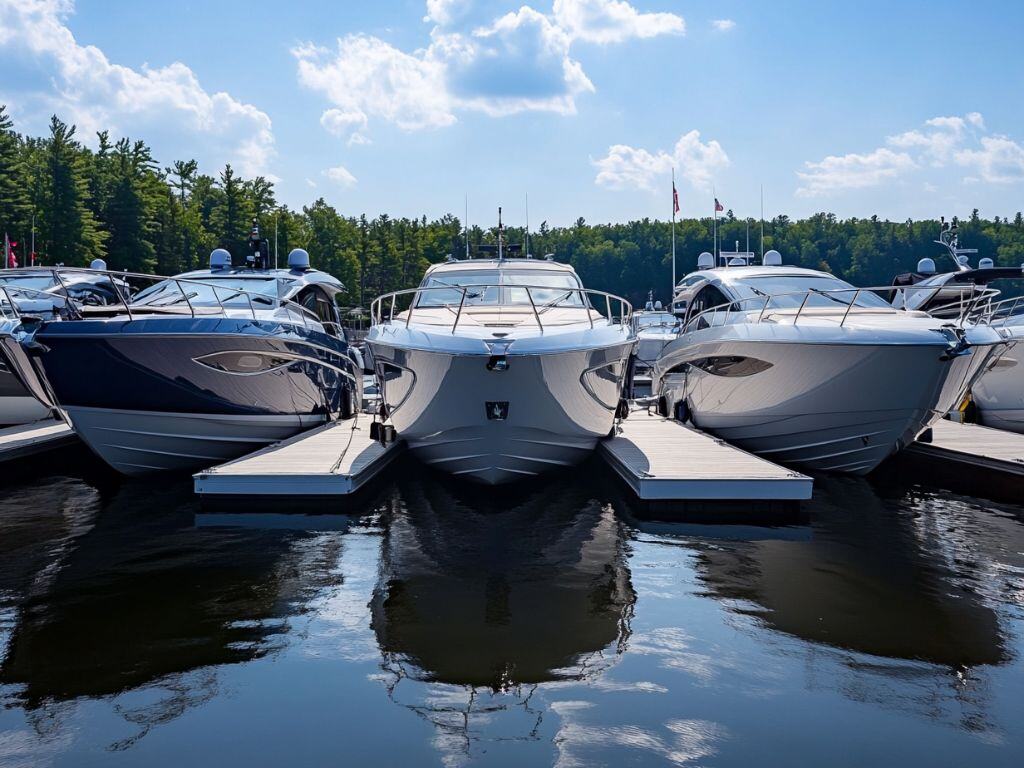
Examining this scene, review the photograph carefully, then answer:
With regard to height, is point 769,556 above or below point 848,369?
below

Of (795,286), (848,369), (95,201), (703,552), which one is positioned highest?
(95,201)

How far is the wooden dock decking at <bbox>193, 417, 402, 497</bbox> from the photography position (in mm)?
8180

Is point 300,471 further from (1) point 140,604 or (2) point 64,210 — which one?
(2) point 64,210

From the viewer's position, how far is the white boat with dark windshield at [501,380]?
7.75 m

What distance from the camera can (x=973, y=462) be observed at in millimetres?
9727

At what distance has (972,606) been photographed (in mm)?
5938

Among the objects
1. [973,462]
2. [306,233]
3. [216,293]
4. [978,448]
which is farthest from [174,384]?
[306,233]

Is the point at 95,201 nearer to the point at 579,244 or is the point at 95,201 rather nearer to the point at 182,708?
the point at 182,708

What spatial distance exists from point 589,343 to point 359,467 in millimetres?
2632

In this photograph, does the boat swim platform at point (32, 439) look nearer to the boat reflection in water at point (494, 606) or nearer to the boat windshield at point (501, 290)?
the boat reflection in water at point (494, 606)

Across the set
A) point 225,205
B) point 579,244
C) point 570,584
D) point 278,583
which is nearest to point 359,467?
point 278,583

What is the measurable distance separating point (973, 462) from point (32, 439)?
11.5m

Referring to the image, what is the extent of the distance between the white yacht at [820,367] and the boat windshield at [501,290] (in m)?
1.95

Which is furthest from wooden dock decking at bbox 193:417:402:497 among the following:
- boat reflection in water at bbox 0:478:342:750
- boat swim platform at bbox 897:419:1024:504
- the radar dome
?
boat swim platform at bbox 897:419:1024:504
